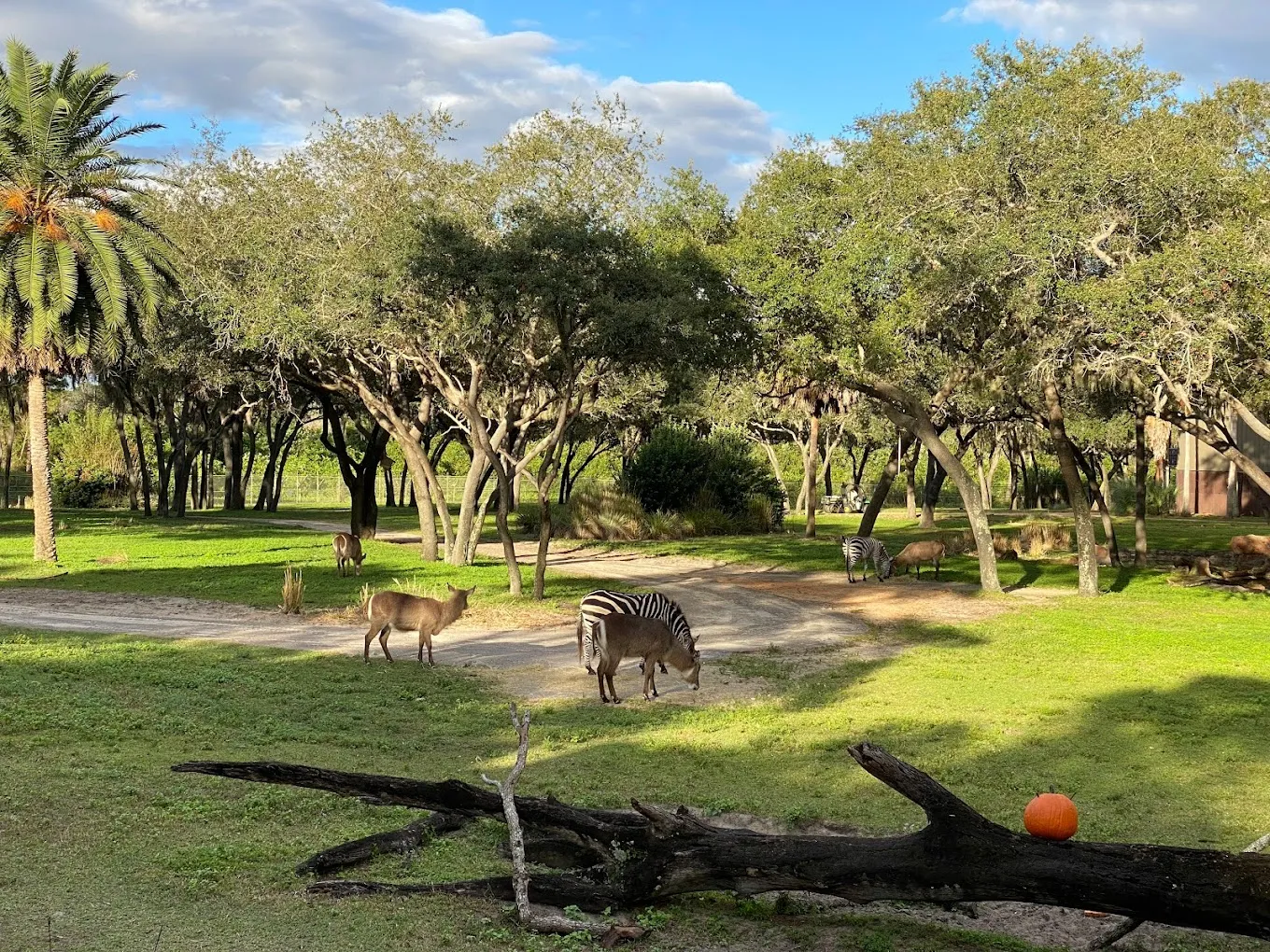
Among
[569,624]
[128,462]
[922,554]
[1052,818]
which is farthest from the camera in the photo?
[128,462]

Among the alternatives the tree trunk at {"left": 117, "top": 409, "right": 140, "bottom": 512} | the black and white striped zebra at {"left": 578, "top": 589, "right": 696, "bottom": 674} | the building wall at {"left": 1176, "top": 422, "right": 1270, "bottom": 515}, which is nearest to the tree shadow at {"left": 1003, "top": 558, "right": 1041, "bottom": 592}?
the black and white striped zebra at {"left": 578, "top": 589, "right": 696, "bottom": 674}

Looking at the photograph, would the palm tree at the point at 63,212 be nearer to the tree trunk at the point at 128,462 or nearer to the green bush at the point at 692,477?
the green bush at the point at 692,477

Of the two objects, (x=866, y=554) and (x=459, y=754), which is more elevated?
(x=866, y=554)

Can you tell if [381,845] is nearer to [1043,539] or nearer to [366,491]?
[1043,539]

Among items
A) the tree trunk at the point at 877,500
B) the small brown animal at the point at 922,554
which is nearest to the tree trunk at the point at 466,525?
the tree trunk at the point at 877,500

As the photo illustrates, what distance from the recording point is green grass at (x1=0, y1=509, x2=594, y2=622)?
937 inches

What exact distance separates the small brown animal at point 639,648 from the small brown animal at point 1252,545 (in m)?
19.6

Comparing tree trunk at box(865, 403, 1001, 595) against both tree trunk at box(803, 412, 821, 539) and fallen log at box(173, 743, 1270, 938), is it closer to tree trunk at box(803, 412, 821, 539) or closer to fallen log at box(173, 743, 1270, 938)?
tree trunk at box(803, 412, 821, 539)

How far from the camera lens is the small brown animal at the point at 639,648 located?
13.8m

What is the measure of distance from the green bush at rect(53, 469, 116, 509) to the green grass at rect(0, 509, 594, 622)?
3031 centimetres

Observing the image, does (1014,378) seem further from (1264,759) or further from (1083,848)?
(1083,848)

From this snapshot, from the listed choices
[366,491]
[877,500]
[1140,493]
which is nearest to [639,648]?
[877,500]

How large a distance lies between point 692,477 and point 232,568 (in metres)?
20.4

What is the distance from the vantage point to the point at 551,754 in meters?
11.2
